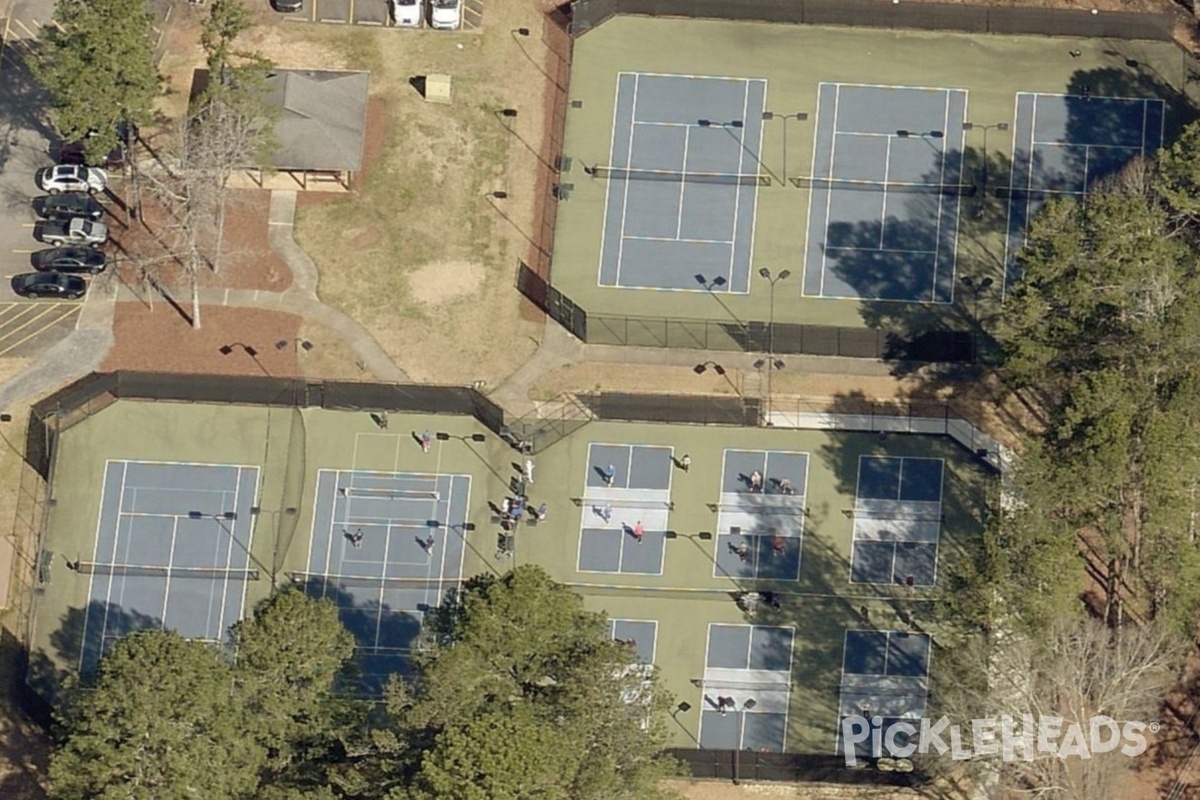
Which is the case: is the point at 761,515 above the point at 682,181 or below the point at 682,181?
below

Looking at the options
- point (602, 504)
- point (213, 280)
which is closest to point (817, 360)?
point (602, 504)

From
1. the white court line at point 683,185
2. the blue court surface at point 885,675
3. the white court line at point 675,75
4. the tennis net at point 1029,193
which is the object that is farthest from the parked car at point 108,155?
the tennis net at point 1029,193

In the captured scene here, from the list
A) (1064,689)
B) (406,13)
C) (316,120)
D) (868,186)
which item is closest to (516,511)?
(316,120)

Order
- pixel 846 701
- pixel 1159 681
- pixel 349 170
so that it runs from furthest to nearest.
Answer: pixel 349 170, pixel 846 701, pixel 1159 681

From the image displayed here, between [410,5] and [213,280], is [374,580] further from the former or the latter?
[410,5]

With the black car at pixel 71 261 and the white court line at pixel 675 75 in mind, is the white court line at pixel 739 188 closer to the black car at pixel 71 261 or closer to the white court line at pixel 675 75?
the white court line at pixel 675 75

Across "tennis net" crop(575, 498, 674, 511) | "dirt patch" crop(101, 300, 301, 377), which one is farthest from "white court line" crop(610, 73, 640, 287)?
"dirt patch" crop(101, 300, 301, 377)

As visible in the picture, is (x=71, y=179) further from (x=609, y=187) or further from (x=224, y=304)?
(x=609, y=187)
